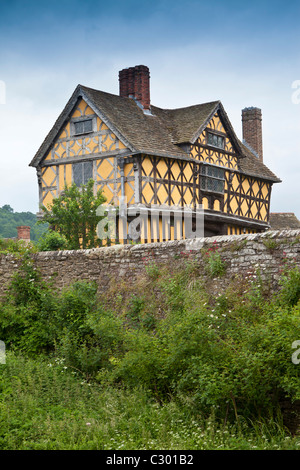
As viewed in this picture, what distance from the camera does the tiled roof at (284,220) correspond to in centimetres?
2991

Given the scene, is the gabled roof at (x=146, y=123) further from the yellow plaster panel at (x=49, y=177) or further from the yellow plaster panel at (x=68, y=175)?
the yellow plaster panel at (x=68, y=175)

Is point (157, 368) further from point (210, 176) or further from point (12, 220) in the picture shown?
point (12, 220)

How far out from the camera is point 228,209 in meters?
24.4

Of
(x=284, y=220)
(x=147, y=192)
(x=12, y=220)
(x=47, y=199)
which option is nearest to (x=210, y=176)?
(x=147, y=192)

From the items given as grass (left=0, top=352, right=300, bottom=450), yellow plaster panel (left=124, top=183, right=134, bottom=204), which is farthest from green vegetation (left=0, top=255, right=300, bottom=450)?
yellow plaster panel (left=124, top=183, right=134, bottom=204)

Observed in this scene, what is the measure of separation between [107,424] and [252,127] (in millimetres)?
21538

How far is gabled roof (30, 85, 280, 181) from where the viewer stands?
21.0 meters

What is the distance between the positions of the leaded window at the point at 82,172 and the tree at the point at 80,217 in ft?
5.58

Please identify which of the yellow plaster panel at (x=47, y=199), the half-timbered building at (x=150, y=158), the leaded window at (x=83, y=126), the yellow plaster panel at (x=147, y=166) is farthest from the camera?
the yellow plaster panel at (x=47, y=199)

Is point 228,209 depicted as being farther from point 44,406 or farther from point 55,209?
point 44,406

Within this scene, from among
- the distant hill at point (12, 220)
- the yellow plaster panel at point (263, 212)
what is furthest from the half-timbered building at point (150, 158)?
the distant hill at point (12, 220)

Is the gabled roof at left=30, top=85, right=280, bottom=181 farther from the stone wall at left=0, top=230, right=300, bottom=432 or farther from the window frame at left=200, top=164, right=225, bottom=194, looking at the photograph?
the stone wall at left=0, top=230, right=300, bottom=432

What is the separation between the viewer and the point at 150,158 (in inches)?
826
